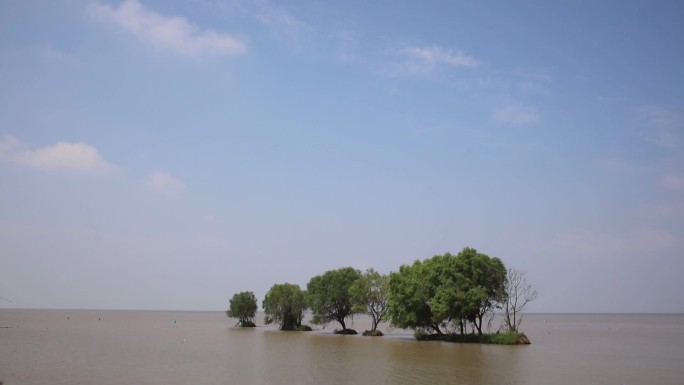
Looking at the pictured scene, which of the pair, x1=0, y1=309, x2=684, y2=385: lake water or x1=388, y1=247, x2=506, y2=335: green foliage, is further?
x1=388, y1=247, x2=506, y2=335: green foliage

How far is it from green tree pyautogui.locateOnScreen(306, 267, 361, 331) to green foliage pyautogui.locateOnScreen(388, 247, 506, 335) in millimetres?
16861

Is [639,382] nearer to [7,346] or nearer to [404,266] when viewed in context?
[404,266]

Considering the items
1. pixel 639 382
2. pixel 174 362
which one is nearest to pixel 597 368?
pixel 639 382

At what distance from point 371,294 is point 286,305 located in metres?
20.5

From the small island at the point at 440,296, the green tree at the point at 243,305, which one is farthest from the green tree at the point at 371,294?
the green tree at the point at 243,305

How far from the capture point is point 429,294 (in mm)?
66938

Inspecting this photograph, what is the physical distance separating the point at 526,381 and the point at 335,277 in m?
56.3

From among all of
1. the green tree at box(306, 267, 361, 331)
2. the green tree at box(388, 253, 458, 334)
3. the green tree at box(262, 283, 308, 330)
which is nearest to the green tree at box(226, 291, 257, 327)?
the green tree at box(262, 283, 308, 330)

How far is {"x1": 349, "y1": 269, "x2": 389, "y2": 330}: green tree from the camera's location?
82000mm

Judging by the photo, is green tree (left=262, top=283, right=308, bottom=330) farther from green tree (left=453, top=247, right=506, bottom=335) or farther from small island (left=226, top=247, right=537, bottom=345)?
green tree (left=453, top=247, right=506, bottom=335)

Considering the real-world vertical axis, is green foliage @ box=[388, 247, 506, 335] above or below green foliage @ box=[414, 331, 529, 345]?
above

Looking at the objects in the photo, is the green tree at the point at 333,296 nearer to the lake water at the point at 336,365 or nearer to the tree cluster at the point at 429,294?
the tree cluster at the point at 429,294

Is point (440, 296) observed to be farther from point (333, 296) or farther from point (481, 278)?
point (333, 296)

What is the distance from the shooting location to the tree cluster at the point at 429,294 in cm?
6306
